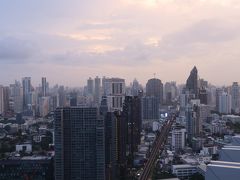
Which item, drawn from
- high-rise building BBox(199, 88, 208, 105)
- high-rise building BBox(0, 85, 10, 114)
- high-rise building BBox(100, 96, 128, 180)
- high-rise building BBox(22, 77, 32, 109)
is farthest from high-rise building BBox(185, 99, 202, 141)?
high-rise building BBox(22, 77, 32, 109)

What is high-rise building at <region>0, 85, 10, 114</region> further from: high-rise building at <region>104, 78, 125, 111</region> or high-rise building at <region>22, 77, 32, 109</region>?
high-rise building at <region>104, 78, 125, 111</region>

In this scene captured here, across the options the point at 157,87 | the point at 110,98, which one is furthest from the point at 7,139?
the point at 157,87

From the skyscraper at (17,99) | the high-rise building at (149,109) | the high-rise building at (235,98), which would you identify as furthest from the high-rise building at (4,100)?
the high-rise building at (235,98)

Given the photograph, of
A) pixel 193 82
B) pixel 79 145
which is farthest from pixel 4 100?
pixel 79 145

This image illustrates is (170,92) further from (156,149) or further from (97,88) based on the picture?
(156,149)

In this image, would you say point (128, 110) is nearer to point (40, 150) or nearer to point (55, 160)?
point (40, 150)

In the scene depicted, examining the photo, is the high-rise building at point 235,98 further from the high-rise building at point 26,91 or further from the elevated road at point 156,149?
the high-rise building at point 26,91
